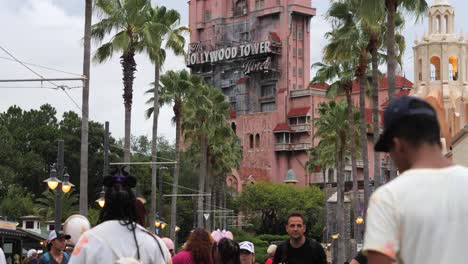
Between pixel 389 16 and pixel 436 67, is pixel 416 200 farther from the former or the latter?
pixel 436 67

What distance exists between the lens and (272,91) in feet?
454

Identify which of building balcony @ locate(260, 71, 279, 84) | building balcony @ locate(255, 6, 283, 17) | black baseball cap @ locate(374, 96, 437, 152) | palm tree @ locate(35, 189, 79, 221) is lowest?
black baseball cap @ locate(374, 96, 437, 152)

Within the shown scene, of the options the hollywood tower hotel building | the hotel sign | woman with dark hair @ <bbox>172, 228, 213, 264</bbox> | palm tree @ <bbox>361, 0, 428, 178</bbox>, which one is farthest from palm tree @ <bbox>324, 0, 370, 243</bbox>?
the hotel sign

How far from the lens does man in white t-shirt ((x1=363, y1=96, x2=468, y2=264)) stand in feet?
14.0

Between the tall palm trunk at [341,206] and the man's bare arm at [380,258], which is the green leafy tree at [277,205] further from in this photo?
the man's bare arm at [380,258]

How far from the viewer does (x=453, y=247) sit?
437 cm

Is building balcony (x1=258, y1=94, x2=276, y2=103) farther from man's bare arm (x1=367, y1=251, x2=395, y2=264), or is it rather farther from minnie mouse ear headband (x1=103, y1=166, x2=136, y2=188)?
man's bare arm (x1=367, y1=251, x2=395, y2=264)

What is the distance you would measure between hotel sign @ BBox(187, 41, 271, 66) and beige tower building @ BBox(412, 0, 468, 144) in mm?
38362

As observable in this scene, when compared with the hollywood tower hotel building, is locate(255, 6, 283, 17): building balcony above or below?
above

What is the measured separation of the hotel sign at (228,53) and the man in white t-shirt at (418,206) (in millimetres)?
131826

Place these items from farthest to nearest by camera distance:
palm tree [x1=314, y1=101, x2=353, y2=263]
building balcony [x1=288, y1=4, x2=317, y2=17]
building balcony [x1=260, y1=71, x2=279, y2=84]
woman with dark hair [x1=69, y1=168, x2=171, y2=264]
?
building balcony [x1=260, y1=71, x2=279, y2=84]
building balcony [x1=288, y1=4, x2=317, y2=17]
palm tree [x1=314, y1=101, x2=353, y2=263]
woman with dark hair [x1=69, y1=168, x2=171, y2=264]

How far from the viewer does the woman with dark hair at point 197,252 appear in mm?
10953

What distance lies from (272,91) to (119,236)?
132112 mm

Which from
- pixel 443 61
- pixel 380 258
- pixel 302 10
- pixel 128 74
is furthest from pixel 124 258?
pixel 302 10
